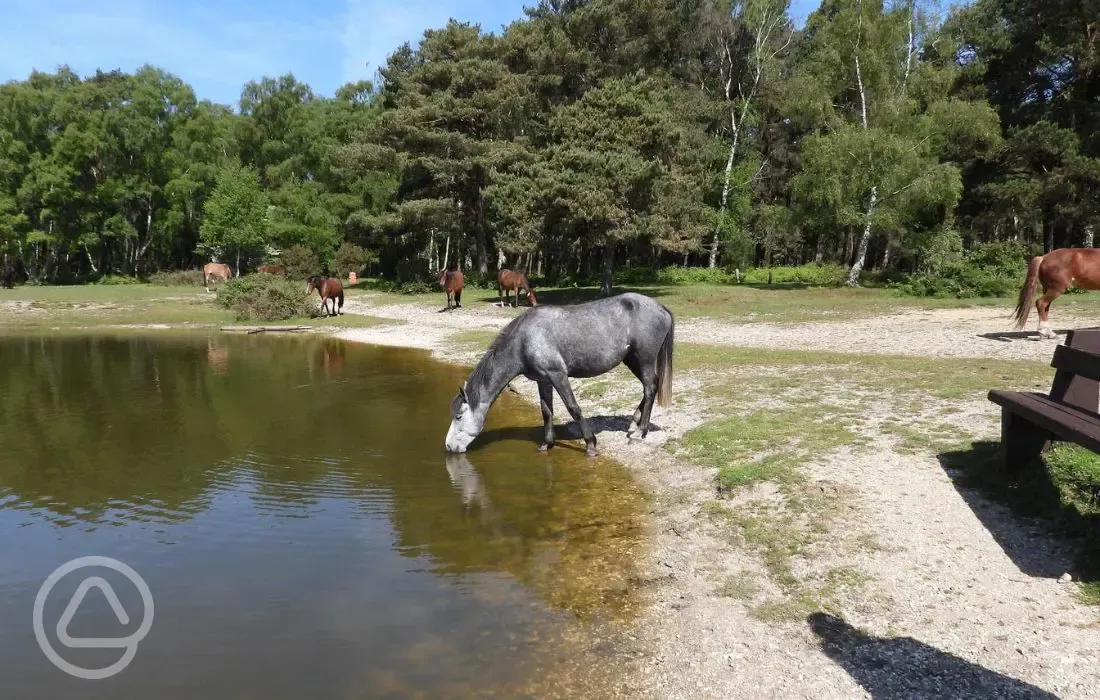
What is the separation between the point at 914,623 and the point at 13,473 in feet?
34.4

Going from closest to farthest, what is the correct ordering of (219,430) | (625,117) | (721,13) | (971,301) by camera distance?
(219,430) → (971,301) → (625,117) → (721,13)

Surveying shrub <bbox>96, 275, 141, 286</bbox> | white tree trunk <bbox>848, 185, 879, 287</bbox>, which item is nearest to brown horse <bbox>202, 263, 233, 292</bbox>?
shrub <bbox>96, 275, 141, 286</bbox>

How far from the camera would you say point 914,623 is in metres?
4.66

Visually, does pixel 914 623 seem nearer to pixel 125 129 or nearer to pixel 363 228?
pixel 363 228

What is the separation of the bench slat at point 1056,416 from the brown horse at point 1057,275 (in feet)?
34.4

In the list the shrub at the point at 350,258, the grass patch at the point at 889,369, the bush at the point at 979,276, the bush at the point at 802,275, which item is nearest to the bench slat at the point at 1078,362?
the grass patch at the point at 889,369

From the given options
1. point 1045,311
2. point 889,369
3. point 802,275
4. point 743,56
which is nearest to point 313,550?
point 889,369

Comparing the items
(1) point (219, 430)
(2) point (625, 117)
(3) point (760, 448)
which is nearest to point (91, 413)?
(1) point (219, 430)

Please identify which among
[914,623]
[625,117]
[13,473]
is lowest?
[13,473]

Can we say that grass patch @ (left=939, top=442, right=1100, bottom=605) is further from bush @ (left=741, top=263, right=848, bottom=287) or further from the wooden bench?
bush @ (left=741, top=263, right=848, bottom=287)

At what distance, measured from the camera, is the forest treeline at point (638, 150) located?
32625 mm

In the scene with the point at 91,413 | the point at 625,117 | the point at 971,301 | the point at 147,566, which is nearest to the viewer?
the point at 147,566

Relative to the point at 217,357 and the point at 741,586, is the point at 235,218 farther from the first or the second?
the point at 741,586

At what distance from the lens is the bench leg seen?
6.61m
